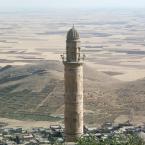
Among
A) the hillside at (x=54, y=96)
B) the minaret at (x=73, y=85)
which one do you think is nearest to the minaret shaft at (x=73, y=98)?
the minaret at (x=73, y=85)

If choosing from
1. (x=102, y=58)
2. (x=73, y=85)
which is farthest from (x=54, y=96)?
(x=102, y=58)

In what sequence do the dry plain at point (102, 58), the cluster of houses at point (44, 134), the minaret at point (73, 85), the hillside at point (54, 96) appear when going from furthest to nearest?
1. the dry plain at point (102, 58)
2. the hillside at point (54, 96)
3. the cluster of houses at point (44, 134)
4. the minaret at point (73, 85)

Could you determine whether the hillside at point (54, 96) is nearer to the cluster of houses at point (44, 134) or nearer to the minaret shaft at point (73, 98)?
the cluster of houses at point (44, 134)

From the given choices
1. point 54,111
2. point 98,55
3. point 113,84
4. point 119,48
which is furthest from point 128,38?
point 54,111

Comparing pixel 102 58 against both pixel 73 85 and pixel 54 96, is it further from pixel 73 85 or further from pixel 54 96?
pixel 73 85

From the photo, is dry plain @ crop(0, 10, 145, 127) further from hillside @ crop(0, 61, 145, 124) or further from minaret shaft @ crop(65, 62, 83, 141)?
minaret shaft @ crop(65, 62, 83, 141)

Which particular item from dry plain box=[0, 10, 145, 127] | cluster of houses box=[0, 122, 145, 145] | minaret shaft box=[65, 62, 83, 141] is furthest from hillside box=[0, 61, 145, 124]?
minaret shaft box=[65, 62, 83, 141]
